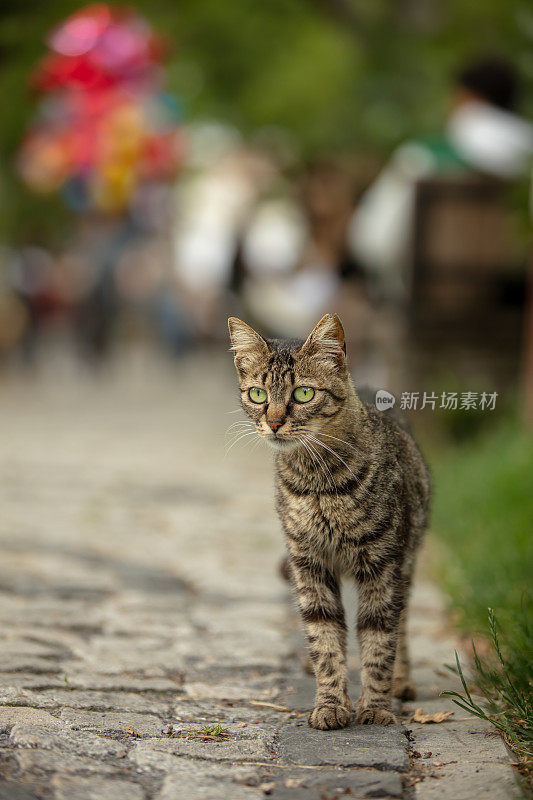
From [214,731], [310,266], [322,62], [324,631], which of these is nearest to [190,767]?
[214,731]

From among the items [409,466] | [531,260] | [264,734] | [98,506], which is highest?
[531,260]

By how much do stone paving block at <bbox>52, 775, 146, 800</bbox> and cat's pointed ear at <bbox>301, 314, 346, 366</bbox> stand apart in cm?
136

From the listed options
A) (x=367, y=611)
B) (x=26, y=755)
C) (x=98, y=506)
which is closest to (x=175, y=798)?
(x=26, y=755)

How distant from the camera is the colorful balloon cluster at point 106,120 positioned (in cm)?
1056

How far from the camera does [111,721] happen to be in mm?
3631

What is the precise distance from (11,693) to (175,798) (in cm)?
100

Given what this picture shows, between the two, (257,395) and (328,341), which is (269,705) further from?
(328,341)

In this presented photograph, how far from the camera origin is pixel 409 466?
3.90m

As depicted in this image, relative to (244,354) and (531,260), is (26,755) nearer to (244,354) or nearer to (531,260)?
(244,354)

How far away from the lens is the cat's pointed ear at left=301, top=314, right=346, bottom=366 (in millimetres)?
3389

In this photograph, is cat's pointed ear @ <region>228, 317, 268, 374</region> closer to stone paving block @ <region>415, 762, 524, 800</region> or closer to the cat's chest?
the cat's chest

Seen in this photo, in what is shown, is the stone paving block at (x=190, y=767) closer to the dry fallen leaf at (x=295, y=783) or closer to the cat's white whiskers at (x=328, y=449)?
the dry fallen leaf at (x=295, y=783)

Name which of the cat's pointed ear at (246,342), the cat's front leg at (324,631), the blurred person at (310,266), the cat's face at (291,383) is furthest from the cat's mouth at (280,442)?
the blurred person at (310,266)

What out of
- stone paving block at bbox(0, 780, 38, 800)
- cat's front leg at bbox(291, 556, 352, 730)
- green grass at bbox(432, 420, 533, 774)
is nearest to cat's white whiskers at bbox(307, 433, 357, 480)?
cat's front leg at bbox(291, 556, 352, 730)
